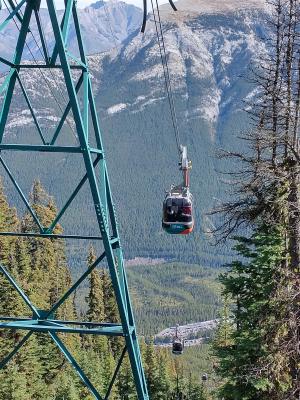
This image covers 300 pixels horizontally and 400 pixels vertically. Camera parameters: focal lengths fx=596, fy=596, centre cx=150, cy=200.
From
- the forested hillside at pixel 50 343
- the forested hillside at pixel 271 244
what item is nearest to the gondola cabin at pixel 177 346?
the forested hillside at pixel 50 343

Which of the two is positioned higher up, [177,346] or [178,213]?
[177,346]

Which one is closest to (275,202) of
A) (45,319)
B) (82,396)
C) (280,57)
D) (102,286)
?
(280,57)

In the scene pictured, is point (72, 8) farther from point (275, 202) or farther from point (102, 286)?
point (102, 286)

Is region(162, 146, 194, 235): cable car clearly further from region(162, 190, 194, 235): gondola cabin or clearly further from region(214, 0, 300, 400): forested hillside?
region(214, 0, 300, 400): forested hillside

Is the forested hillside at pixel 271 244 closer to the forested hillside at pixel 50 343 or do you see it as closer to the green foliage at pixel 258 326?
the green foliage at pixel 258 326

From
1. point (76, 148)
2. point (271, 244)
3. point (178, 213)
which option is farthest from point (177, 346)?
point (76, 148)

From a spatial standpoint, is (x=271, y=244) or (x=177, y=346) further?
(x=177, y=346)

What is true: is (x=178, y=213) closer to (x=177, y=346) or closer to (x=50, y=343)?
(x=177, y=346)

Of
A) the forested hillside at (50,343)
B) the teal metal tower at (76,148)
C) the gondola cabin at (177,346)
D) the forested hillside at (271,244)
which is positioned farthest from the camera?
the gondola cabin at (177,346)

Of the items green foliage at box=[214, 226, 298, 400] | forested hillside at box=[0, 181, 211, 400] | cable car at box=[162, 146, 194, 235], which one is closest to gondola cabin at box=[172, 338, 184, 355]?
forested hillside at box=[0, 181, 211, 400]
